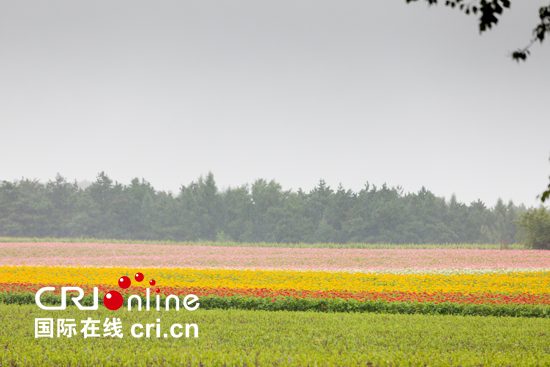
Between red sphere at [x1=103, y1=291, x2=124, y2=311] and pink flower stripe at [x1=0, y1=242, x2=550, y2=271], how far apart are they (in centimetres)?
1384

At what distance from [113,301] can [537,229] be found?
3416cm

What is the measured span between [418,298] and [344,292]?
2147mm

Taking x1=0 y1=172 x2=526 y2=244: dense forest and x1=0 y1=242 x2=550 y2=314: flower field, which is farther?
x1=0 y1=172 x2=526 y2=244: dense forest

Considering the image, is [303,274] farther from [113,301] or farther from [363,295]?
[113,301]

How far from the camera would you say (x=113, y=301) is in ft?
41.8

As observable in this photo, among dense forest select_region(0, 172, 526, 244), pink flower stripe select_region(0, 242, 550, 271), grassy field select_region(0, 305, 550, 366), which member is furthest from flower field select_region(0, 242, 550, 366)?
dense forest select_region(0, 172, 526, 244)

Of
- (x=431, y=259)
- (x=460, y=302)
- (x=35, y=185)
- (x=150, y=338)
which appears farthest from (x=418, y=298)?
(x=35, y=185)

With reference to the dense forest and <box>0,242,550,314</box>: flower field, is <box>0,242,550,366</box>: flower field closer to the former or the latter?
<box>0,242,550,314</box>: flower field

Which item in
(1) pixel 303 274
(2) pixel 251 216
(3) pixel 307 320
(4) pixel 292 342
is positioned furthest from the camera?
→ (2) pixel 251 216

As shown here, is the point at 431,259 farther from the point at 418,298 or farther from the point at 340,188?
the point at 340,188

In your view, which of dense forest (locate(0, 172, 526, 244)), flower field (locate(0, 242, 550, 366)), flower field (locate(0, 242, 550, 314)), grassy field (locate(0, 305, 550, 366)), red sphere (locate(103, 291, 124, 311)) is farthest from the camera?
dense forest (locate(0, 172, 526, 244))

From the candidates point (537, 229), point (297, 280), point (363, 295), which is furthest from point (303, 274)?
point (537, 229)

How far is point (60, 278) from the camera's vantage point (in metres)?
17.9

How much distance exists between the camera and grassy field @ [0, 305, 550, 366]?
7.63 meters
